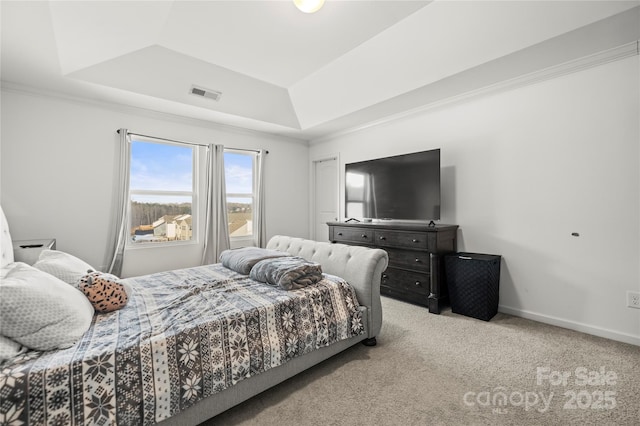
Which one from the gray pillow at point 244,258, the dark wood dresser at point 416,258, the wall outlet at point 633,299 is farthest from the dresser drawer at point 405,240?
the wall outlet at point 633,299

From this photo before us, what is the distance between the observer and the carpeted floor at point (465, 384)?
1.56m

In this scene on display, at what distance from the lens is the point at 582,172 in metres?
2.56

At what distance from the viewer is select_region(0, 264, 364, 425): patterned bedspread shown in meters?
1.10

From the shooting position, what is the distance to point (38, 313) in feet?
4.11

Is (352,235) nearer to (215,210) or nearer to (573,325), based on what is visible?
(215,210)

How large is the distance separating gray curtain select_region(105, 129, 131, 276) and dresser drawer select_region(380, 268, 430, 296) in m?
3.20

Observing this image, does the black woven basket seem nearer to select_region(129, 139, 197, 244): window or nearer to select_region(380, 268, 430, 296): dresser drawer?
select_region(380, 268, 430, 296): dresser drawer

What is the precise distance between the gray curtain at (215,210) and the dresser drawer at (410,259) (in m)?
2.38

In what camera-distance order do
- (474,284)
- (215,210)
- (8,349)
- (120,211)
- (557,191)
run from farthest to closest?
(215,210) → (120,211) → (474,284) → (557,191) → (8,349)

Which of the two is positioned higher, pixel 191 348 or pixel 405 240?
pixel 405 240

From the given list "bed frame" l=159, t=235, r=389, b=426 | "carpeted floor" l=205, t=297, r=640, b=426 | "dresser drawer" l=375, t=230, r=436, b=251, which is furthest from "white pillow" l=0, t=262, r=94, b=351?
"dresser drawer" l=375, t=230, r=436, b=251

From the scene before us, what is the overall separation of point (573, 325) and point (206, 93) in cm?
446

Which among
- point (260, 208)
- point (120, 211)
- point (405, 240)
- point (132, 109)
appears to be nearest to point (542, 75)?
point (405, 240)

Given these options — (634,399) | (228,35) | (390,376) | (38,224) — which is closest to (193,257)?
(38,224)
